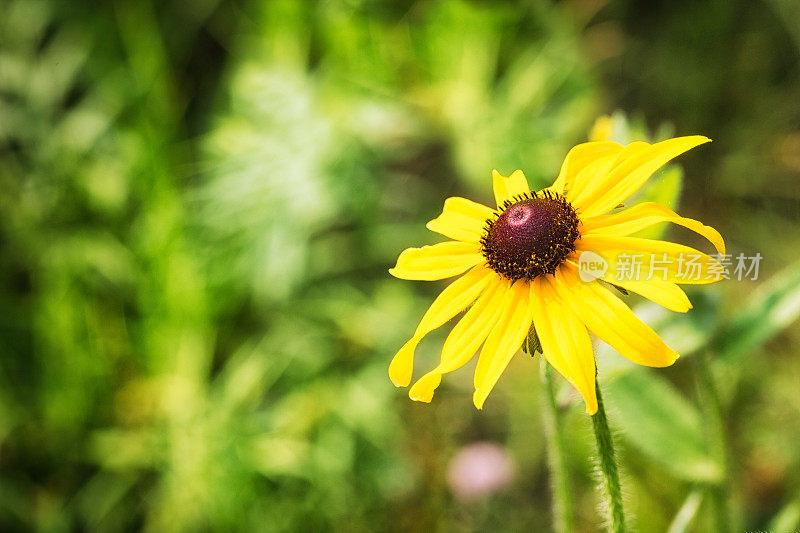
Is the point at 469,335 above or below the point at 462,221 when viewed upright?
below

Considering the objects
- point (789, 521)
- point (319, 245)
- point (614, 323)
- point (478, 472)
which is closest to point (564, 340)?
point (614, 323)

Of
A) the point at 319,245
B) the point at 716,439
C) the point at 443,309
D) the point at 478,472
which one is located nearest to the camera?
the point at 443,309

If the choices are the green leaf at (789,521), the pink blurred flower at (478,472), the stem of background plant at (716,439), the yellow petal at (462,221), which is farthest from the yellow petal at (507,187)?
the pink blurred flower at (478,472)

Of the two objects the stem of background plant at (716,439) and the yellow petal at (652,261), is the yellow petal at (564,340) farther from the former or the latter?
the stem of background plant at (716,439)

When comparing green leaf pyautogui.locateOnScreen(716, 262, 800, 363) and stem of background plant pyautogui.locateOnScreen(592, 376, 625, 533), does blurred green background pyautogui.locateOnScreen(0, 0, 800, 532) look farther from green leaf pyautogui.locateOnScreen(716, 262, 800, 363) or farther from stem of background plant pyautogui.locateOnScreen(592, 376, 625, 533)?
stem of background plant pyautogui.locateOnScreen(592, 376, 625, 533)

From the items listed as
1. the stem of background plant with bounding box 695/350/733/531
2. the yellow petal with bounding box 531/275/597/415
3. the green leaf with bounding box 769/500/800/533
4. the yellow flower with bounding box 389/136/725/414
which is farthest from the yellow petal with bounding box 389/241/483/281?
the green leaf with bounding box 769/500/800/533

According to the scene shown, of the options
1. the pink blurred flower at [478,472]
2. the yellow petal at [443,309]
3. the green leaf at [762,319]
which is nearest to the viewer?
the yellow petal at [443,309]

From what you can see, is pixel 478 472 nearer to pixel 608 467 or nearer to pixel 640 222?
pixel 608 467
